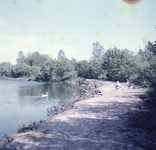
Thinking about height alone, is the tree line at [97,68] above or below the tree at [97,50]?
below

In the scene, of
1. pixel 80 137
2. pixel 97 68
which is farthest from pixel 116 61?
pixel 80 137

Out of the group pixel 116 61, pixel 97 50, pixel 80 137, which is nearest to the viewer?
pixel 80 137

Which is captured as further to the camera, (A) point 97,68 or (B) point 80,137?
(A) point 97,68

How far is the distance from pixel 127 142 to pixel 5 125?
8.19 metres

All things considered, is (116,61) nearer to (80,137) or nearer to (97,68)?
(97,68)

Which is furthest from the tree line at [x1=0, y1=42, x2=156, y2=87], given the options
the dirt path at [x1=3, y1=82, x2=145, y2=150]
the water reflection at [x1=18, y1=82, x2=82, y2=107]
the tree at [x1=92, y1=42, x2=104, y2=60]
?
the water reflection at [x1=18, y1=82, x2=82, y2=107]

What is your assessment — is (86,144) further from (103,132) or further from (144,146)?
(144,146)

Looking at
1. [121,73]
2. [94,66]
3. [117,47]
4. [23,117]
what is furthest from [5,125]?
[94,66]

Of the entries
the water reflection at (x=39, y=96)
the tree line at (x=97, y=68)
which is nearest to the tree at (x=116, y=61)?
the tree line at (x=97, y=68)

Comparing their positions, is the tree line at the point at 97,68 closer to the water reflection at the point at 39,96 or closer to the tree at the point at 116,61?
the tree at the point at 116,61

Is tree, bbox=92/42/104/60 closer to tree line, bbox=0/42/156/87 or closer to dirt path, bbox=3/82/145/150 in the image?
tree line, bbox=0/42/156/87

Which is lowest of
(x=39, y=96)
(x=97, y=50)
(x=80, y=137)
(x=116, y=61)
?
(x=39, y=96)

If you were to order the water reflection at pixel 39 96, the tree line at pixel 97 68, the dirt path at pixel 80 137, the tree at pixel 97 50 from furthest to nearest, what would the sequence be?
1. the tree at pixel 97 50
2. the tree line at pixel 97 68
3. the water reflection at pixel 39 96
4. the dirt path at pixel 80 137

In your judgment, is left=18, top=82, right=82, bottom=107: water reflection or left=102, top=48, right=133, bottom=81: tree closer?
left=18, top=82, right=82, bottom=107: water reflection
